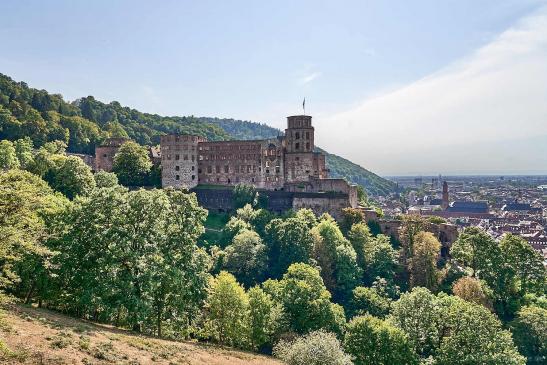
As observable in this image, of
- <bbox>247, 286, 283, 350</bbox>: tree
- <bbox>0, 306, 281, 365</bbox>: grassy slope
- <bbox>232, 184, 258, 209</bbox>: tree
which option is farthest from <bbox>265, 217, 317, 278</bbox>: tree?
<bbox>0, 306, 281, 365</bbox>: grassy slope

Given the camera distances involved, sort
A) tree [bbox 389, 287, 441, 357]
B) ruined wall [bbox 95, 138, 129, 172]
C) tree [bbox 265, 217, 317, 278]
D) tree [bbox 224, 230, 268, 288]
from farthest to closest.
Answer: ruined wall [bbox 95, 138, 129, 172], tree [bbox 265, 217, 317, 278], tree [bbox 224, 230, 268, 288], tree [bbox 389, 287, 441, 357]

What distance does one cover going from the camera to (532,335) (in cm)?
4853

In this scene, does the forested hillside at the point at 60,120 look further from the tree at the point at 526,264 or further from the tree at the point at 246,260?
the tree at the point at 526,264

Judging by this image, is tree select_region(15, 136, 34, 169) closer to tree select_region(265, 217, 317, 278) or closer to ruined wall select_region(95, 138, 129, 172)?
ruined wall select_region(95, 138, 129, 172)

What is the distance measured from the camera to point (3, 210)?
24109 mm

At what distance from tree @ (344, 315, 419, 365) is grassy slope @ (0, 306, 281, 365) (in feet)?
27.8

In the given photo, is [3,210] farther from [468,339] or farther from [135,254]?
[468,339]

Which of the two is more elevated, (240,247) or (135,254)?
(135,254)

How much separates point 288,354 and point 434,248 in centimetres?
3322

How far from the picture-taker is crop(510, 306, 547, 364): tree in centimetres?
4819

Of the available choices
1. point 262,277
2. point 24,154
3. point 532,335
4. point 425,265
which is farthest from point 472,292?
point 24,154

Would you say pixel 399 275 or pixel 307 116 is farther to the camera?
pixel 307 116

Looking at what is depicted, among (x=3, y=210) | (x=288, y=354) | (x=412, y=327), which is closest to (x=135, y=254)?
(x=3, y=210)

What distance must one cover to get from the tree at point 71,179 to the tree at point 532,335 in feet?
179
